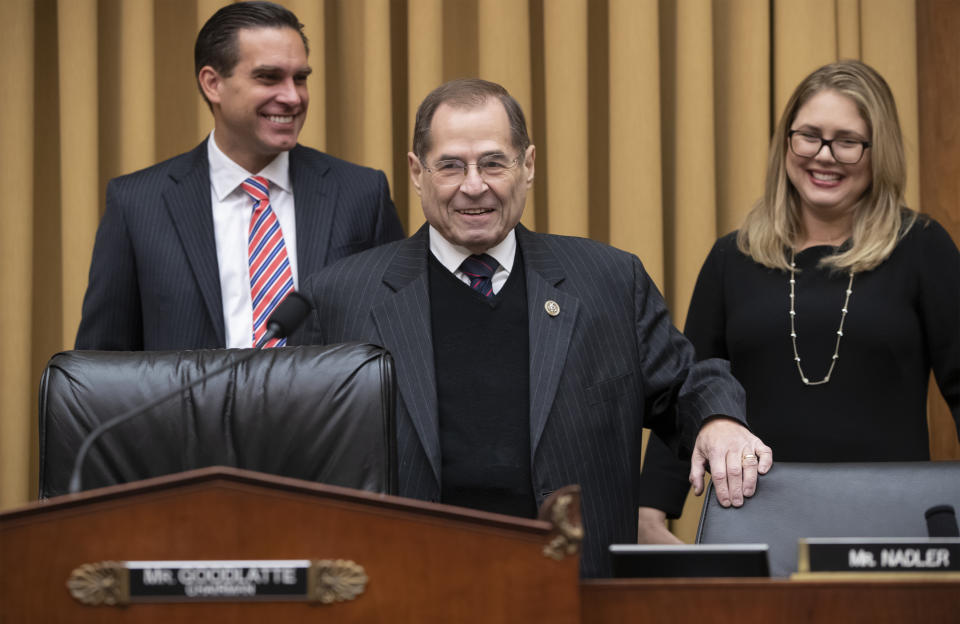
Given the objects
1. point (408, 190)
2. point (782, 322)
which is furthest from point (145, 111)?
point (782, 322)

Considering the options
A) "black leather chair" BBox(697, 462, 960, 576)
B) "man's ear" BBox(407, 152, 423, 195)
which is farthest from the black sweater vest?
"black leather chair" BBox(697, 462, 960, 576)

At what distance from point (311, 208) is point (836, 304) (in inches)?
45.0

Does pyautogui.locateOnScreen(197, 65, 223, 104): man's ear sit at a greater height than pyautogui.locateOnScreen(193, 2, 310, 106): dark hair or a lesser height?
lesser

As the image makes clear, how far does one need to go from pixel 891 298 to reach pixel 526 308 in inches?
33.1

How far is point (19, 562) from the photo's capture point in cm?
113

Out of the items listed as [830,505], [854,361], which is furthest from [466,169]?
[854,361]

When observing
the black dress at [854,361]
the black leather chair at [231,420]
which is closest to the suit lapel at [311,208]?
the black leather chair at [231,420]

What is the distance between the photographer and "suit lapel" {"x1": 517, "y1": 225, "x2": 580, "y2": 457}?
6.15 feet

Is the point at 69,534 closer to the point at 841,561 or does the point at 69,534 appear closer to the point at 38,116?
the point at 841,561

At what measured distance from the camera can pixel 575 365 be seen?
1.93 meters

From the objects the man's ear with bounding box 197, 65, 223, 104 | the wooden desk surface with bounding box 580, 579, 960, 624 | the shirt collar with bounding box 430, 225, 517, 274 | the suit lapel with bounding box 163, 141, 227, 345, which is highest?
the man's ear with bounding box 197, 65, 223, 104

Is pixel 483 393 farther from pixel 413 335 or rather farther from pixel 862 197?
pixel 862 197

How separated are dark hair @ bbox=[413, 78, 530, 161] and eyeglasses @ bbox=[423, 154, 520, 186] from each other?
0.05 metres

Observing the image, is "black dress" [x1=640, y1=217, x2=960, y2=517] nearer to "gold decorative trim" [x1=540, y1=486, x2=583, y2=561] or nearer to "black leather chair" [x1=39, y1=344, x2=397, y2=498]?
"black leather chair" [x1=39, y1=344, x2=397, y2=498]
